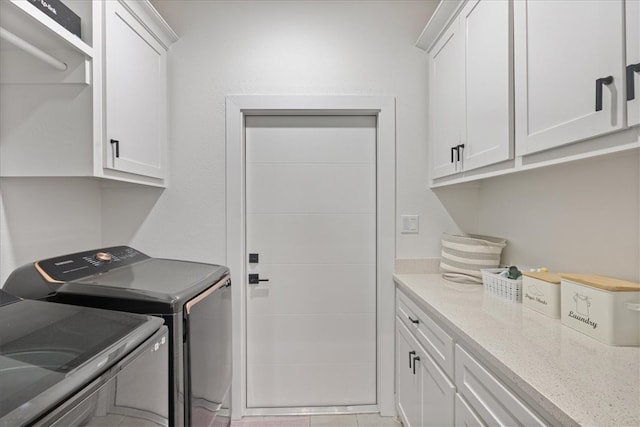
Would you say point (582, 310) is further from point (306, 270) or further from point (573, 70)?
point (306, 270)

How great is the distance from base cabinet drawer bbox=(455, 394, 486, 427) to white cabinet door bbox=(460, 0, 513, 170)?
908mm

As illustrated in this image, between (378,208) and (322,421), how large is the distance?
4.56 feet

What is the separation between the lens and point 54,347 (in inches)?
Answer: 26.9

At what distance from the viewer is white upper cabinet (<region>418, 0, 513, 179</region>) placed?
46.4 inches

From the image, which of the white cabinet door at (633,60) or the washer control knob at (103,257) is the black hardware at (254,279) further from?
the white cabinet door at (633,60)

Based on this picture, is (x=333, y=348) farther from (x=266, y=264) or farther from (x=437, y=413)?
(x=437, y=413)

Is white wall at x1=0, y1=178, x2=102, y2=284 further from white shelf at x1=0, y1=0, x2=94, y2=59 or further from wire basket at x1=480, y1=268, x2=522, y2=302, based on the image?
wire basket at x1=480, y1=268, x2=522, y2=302

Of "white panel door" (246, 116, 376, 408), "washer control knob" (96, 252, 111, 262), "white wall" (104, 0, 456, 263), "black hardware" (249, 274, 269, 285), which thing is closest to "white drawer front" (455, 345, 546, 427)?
"white panel door" (246, 116, 376, 408)

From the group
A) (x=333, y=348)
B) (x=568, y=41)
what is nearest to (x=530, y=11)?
(x=568, y=41)

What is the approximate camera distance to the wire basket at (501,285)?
1.29 meters

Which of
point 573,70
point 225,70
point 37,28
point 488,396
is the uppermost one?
point 225,70

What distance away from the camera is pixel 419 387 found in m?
1.49

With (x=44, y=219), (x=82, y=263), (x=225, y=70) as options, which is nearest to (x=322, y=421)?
(x=82, y=263)

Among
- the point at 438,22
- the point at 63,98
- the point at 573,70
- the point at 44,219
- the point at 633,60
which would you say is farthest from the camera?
the point at 438,22
